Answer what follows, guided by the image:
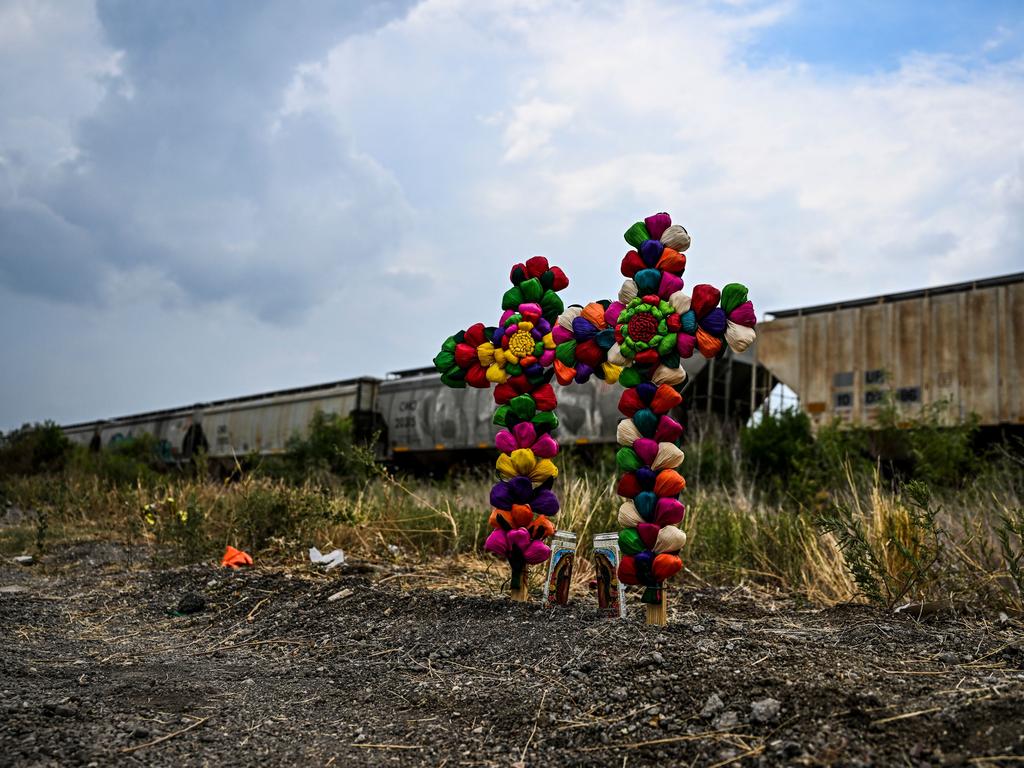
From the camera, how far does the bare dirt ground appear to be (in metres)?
2.34

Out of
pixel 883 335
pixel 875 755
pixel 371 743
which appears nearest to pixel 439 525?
pixel 371 743

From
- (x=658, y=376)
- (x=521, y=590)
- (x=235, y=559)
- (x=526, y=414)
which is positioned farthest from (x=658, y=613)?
(x=235, y=559)

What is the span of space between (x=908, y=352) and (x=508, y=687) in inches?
520

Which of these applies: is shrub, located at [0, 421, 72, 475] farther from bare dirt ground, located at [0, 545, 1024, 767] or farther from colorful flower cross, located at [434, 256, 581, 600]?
colorful flower cross, located at [434, 256, 581, 600]

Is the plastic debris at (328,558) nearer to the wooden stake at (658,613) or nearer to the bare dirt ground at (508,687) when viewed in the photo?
the bare dirt ground at (508,687)

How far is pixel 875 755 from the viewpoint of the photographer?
209cm

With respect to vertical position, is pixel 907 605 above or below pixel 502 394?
below

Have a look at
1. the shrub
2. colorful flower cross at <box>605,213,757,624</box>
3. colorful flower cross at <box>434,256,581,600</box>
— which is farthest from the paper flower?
the shrub

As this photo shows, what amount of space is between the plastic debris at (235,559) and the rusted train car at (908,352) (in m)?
9.75

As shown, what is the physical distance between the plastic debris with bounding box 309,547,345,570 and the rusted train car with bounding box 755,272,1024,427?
928 cm

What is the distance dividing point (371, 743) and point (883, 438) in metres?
12.3

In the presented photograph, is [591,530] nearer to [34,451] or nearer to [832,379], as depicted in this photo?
[832,379]

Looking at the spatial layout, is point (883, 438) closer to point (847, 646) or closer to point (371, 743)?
point (847, 646)

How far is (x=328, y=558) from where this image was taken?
6.16 metres
